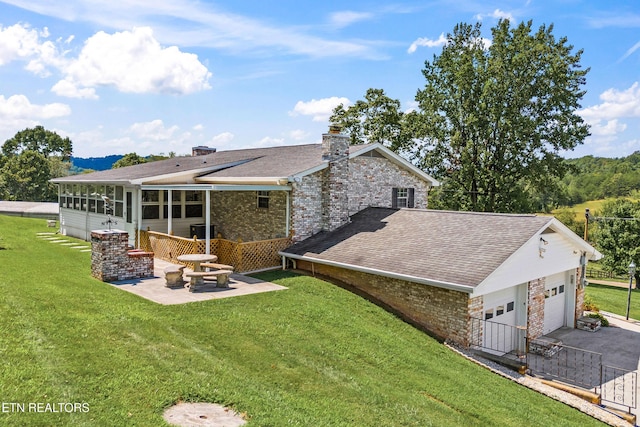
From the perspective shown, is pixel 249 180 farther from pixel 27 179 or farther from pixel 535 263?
pixel 27 179

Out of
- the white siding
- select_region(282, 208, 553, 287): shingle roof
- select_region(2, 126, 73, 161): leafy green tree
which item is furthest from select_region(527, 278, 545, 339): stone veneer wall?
select_region(2, 126, 73, 161): leafy green tree

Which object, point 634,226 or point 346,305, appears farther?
point 634,226

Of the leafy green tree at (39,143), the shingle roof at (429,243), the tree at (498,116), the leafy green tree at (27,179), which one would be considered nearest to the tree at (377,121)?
the tree at (498,116)

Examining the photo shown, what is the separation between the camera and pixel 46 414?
18.2 ft

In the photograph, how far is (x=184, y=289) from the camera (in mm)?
12742

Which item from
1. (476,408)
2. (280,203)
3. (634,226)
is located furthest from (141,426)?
(634,226)

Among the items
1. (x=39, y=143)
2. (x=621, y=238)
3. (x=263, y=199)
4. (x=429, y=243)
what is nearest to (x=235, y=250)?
(x=263, y=199)

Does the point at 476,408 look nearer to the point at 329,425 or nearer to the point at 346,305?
the point at 329,425

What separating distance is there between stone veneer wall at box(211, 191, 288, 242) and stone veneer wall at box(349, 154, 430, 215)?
3290mm

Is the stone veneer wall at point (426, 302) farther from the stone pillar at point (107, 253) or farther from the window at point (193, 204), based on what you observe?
the window at point (193, 204)

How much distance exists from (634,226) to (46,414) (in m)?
37.8

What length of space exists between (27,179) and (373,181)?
4806 cm

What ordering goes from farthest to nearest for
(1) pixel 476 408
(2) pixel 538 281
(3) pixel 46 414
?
(2) pixel 538 281 → (1) pixel 476 408 → (3) pixel 46 414

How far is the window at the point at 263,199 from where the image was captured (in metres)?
17.9
